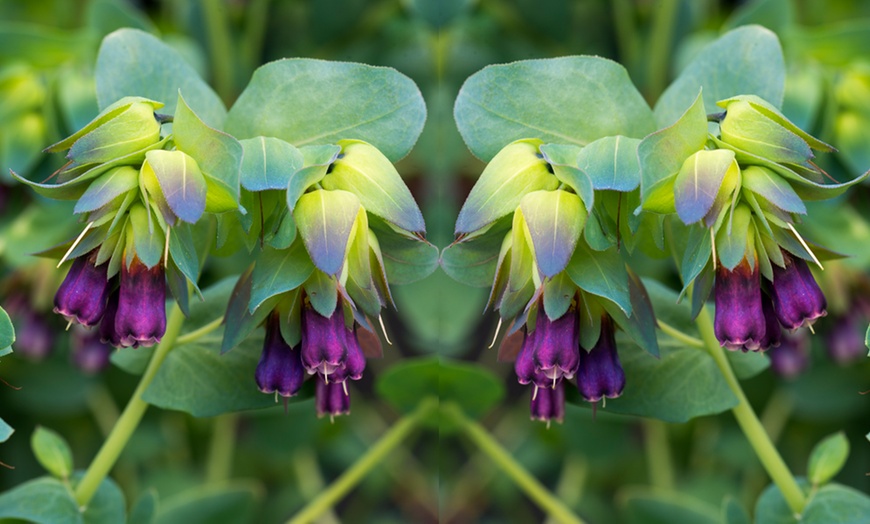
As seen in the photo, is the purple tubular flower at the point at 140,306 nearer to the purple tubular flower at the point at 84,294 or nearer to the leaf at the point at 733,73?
the purple tubular flower at the point at 84,294

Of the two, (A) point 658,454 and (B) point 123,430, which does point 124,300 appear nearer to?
(B) point 123,430

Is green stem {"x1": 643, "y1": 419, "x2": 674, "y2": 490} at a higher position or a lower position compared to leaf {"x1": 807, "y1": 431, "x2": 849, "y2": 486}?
lower

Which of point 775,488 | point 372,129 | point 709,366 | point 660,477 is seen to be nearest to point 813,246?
point 709,366

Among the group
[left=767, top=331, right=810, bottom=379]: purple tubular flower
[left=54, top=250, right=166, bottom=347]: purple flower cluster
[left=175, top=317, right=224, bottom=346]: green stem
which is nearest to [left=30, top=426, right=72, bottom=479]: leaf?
[left=175, top=317, right=224, bottom=346]: green stem

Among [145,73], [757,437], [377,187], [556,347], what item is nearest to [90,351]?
[145,73]

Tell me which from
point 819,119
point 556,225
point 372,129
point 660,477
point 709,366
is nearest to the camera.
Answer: point 556,225

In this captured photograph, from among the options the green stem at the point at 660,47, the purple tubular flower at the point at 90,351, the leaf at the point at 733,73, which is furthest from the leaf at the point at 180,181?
the green stem at the point at 660,47

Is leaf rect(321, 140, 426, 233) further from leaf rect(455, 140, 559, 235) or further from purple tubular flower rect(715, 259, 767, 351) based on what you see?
purple tubular flower rect(715, 259, 767, 351)

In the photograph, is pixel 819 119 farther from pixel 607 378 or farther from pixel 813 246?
pixel 607 378
